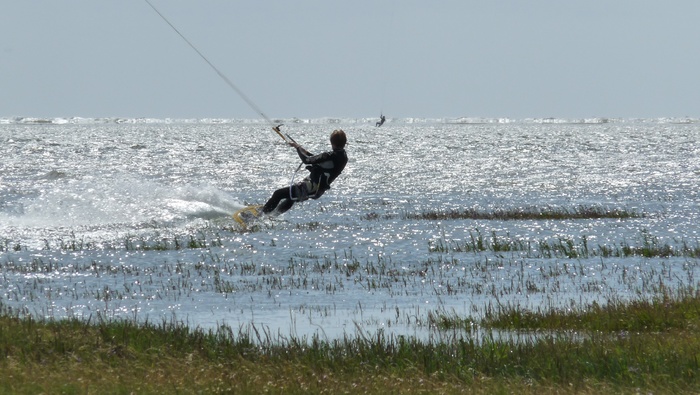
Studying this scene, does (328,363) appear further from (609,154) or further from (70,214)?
(609,154)

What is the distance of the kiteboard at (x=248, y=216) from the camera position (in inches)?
1039

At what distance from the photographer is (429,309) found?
1468cm

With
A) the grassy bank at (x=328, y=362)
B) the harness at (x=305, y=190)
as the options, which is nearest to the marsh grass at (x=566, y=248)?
the harness at (x=305, y=190)

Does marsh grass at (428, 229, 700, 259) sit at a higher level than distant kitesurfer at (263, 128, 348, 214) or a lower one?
lower

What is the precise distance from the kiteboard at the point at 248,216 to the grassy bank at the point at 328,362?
14.0 m

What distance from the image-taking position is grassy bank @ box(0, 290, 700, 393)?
9.03m

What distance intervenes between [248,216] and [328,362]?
16617 mm

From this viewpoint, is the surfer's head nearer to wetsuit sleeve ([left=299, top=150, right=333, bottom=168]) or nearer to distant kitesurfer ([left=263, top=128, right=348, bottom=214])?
distant kitesurfer ([left=263, top=128, right=348, bottom=214])

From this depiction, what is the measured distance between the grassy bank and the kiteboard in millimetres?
13995

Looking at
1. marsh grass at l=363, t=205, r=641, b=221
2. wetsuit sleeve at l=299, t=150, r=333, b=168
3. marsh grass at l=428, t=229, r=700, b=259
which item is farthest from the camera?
marsh grass at l=363, t=205, r=641, b=221

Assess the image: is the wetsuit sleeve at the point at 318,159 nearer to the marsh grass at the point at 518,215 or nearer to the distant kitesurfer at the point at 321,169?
the distant kitesurfer at the point at 321,169

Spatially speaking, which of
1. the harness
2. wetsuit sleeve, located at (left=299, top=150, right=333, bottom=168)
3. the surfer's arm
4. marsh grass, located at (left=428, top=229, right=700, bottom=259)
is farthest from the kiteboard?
marsh grass, located at (left=428, top=229, right=700, bottom=259)

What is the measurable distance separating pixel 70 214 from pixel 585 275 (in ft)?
58.5

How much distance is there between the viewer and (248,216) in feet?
87.2
